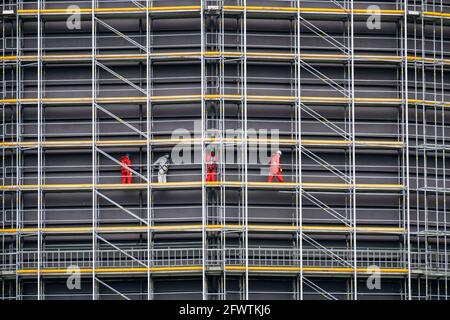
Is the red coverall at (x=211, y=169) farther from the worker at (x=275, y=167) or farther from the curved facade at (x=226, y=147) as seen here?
the worker at (x=275, y=167)

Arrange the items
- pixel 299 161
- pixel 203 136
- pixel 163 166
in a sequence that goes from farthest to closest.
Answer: pixel 163 166
pixel 299 161
pixel 203 136

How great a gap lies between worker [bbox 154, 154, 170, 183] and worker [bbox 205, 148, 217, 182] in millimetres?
1243

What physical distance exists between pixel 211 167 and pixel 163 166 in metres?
1.48

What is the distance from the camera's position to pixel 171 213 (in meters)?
34.0

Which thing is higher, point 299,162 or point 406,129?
point 406,129

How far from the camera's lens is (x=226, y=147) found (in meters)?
33.7

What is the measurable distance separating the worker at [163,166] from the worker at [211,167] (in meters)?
1.24

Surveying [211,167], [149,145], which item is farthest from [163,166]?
[211,167]

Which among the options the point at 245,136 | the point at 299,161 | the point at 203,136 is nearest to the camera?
the point at 203,136

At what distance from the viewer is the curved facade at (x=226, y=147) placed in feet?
110

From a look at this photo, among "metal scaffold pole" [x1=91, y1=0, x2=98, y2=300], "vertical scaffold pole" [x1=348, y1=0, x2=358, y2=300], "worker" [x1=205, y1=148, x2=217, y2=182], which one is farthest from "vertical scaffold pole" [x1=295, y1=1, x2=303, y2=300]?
"metal scaffold pole" [x1=91, y1=0, x2=98, y2=300]

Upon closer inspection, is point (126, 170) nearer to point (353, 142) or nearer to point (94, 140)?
point (94, 140)

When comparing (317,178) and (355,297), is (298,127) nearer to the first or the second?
(317,178)

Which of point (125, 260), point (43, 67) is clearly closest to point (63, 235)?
point (125, 260)
